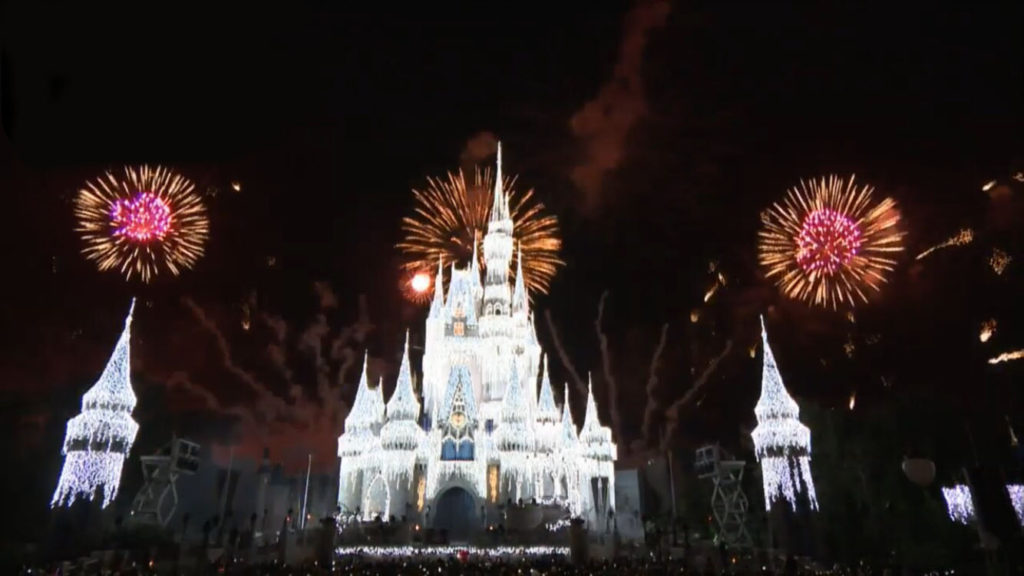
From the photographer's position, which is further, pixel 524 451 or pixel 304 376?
pixel 304 376

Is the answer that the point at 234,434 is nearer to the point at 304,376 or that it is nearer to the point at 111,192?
the point at 304,376

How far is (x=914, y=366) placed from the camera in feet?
137

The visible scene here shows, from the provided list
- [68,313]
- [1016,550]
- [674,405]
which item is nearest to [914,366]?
[674,405]

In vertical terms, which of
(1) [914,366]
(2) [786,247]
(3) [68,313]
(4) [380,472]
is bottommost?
(4) [380,472]

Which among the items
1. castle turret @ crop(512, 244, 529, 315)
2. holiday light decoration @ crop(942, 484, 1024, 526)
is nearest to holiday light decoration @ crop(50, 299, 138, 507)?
castle turret @ crop(512, 244, 529, 315)

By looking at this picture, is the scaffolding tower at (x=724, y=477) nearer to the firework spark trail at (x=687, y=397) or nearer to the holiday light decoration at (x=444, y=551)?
the holiday light decoration at (x=444, y=551)

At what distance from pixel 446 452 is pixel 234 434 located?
1999 centimetres

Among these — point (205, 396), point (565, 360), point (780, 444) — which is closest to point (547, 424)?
point (565, 360)

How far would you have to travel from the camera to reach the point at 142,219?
39.5 meters

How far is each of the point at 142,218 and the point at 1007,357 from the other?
49164 millimetres

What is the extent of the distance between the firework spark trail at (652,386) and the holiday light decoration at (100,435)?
46214 mm

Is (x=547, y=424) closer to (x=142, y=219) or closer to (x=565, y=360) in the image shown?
(x=565, y=360)

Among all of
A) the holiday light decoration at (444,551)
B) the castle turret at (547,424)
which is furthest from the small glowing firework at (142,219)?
the castle turret at (547,424)

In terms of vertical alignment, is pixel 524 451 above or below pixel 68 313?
below
